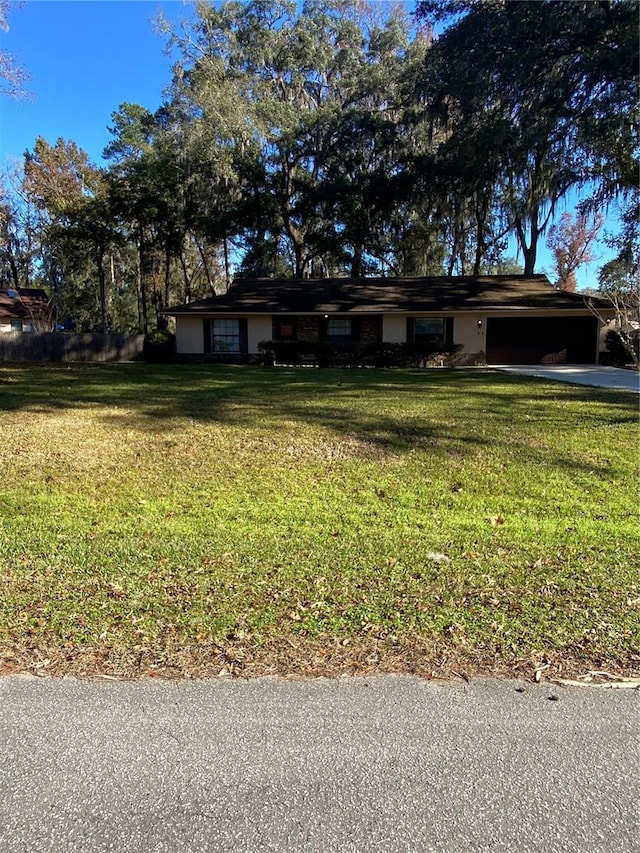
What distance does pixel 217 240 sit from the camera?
3216 cm

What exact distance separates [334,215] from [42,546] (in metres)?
29.4

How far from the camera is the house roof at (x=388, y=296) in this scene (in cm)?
2167

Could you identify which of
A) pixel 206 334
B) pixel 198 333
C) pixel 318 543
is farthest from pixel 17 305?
pixel 318 543

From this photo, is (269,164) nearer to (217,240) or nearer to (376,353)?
(217,240)

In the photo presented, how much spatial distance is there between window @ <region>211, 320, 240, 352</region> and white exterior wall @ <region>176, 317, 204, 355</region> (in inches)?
21.4

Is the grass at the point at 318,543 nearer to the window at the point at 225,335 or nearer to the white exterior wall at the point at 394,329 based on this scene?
the white exterior wall at the point at 394,329

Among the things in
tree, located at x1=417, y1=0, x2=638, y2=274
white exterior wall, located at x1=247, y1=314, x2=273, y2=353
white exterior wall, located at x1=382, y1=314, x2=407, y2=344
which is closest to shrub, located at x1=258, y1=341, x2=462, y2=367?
white exterior wall, located at x1=247, y1=314, x2=273, y2=353

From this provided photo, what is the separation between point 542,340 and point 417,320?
188 inches

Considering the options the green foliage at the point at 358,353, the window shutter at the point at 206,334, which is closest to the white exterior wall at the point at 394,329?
the green foliage at the point at 358,353

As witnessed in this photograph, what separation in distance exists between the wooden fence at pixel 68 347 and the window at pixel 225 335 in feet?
16.2

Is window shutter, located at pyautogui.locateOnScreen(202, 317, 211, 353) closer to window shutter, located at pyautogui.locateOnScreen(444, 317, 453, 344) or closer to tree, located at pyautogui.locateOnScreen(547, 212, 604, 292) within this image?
window shutter, located at pyautogui.locateOnScreen(444, 317, 453, 344)

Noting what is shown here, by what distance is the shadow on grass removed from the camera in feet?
25.5

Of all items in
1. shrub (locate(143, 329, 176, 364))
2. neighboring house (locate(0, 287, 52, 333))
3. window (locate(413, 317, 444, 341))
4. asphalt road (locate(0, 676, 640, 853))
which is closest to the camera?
asphalt road (locate(0, 676, 640, 853))

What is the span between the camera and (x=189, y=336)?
2348cm
